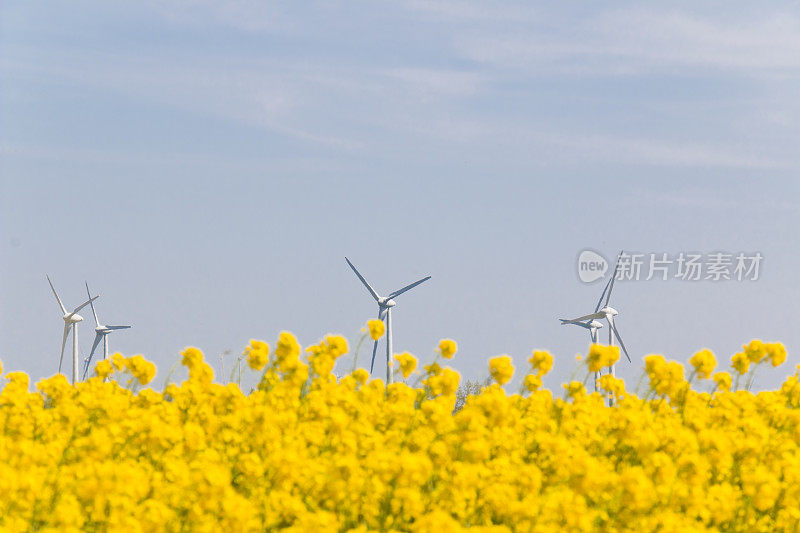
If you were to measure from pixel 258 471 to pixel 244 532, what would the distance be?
4.10ft

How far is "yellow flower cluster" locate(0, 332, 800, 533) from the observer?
7.02m

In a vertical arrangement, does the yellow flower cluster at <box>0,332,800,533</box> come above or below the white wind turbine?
below

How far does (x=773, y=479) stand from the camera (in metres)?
8.33

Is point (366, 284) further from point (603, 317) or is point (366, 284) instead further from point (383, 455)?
point (383, 455)


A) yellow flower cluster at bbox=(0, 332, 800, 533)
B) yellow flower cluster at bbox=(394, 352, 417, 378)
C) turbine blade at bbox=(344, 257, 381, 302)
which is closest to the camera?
yellow flower cluster at bbox=(0, 332, 800, 533)

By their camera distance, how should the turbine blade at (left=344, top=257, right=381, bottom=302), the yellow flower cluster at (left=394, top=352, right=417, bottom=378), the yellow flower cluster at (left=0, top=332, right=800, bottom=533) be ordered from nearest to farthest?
the yellow flower cluster at (left=0, top=332, right=800, bottom=533)
the yellow flower cluster at (left=394, top=352, right=417, bottom=378)
the turbine blade at (left=344, top=257, right=381, bottom=302)

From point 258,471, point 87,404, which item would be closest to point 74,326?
point 87,404

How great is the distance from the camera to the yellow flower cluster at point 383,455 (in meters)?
7.02

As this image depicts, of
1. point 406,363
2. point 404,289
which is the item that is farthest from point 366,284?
point 406,363

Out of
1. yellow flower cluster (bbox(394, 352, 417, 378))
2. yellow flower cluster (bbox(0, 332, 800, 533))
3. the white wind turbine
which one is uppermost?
the white wind turbine

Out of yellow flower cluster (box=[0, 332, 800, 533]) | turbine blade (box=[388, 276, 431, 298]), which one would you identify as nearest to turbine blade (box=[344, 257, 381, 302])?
turbine blade (box=[388, 276, 431, 298])

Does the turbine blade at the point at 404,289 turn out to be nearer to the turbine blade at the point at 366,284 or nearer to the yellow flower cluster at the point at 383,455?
the turbine blade at the point at 366,284

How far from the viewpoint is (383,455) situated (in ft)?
25.3

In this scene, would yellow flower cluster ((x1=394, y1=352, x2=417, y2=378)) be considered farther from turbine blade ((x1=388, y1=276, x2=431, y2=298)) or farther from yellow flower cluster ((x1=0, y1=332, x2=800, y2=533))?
turbine blade ((x1=388, y1=276, x2=431, y2=298))
